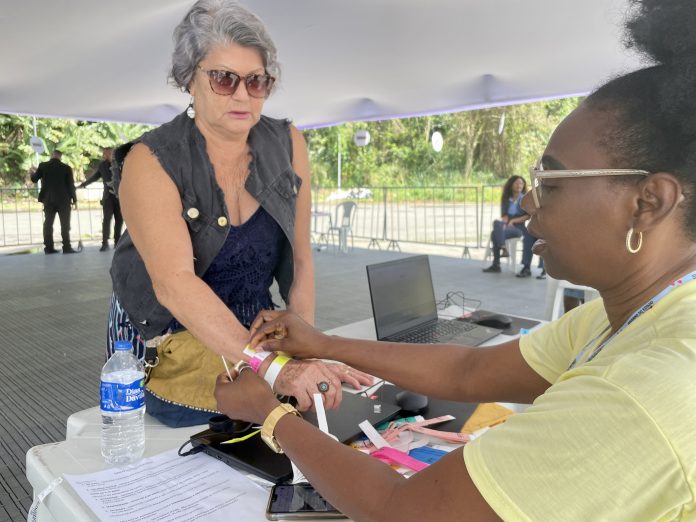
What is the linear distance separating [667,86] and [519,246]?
1119cm

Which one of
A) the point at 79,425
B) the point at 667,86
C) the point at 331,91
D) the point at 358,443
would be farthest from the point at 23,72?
the point at 667,86

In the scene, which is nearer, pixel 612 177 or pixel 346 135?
pixel 612 177

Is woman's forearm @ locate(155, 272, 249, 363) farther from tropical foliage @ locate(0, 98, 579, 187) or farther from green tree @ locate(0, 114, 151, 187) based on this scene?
tropical foliage @ locate(0, 98, 579, 187)

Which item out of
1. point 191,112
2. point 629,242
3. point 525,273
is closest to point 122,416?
point 191,112

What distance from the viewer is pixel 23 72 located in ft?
22.5

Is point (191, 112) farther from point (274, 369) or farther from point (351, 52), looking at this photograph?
point (351, 52)

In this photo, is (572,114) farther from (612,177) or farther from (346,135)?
(346,135)

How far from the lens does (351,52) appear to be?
6.21m

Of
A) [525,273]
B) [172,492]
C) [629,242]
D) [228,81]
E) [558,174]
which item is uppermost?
[228,81]

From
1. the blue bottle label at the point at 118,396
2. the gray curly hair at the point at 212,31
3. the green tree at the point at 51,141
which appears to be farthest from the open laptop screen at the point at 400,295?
the green tree at the point at 51,141

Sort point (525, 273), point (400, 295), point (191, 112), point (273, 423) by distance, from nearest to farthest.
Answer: point (273, 423)
point (191, 112)
point (400, 295)
point (525, 273)

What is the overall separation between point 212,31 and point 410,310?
57.0 inches

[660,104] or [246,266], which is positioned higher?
[660,104]

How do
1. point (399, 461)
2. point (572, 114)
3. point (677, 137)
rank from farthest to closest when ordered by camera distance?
point (399, 461) → point (572, 114) → point (677, 137)
